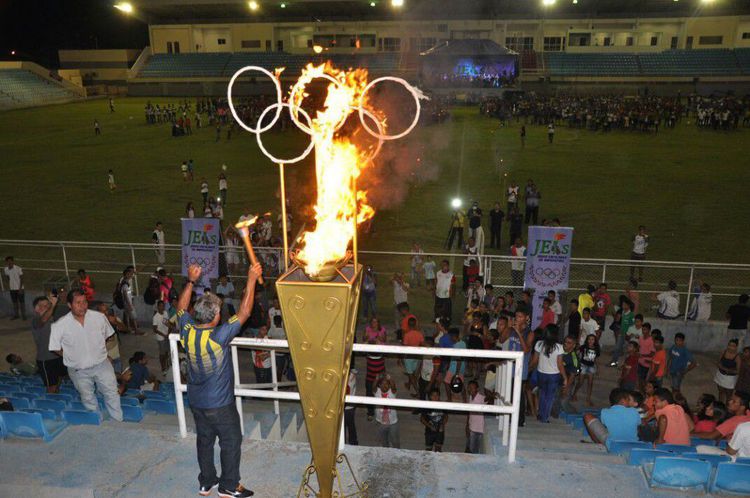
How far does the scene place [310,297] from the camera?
3506 mm

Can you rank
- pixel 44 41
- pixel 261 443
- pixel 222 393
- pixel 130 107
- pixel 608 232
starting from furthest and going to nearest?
pixel 44 41 < pixel 130 107 < pixel 608 232 < pixel 261 443 < pixel 222 393

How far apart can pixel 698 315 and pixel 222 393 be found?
1004 cm

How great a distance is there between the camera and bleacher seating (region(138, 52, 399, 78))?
5831 cm

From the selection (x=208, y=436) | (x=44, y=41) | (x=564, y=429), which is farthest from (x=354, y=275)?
(x=44, y=41)

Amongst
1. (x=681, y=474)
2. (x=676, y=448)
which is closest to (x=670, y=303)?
(x=676, y=448)

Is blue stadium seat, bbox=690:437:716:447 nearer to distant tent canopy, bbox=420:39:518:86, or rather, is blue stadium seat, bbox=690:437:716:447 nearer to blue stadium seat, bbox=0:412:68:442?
blue stadium seat, bbox=0:412:68:442

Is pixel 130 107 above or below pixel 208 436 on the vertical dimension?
above

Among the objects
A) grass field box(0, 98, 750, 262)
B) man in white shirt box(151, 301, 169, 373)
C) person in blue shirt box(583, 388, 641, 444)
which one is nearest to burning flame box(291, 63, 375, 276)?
person in blue shirt box(583, 388, 641, 444)

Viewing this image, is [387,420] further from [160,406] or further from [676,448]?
[676,448]

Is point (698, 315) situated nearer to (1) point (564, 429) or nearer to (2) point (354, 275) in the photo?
(1) point (564, 429)

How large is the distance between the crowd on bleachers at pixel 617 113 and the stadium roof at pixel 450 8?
42.0 ft

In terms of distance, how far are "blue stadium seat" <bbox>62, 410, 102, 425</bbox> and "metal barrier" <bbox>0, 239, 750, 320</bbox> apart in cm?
721

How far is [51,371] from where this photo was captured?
7551mm

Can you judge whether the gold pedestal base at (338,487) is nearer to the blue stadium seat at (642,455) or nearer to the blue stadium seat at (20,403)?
the blue stadium seat at (642,455)
